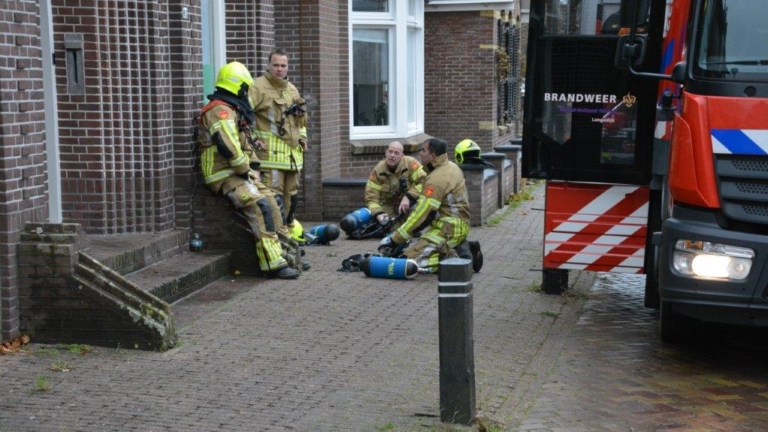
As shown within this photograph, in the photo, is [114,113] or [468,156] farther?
[468,156]

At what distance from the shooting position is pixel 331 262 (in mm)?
12320

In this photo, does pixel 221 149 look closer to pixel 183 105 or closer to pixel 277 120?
pixel 183 105

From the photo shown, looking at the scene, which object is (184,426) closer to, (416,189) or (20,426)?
(20,426)

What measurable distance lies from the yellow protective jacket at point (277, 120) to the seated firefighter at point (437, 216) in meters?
1.62

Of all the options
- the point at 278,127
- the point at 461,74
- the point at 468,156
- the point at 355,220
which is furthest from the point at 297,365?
the point at 461,74

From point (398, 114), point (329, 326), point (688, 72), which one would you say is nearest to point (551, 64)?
point (688, 72)

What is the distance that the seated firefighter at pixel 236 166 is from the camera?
10.6 meters

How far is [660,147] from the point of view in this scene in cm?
929

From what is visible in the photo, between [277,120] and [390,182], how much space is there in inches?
77.9

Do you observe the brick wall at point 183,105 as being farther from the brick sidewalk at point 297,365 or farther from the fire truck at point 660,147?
the fire truck at point 660,147

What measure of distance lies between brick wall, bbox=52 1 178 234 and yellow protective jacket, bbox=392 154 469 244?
2592 mm

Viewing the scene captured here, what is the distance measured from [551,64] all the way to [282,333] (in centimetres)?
363

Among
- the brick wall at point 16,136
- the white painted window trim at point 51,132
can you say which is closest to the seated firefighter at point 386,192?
the white painted window trim at point 51,132

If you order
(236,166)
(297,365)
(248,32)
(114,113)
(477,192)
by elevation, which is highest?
(248,32)
